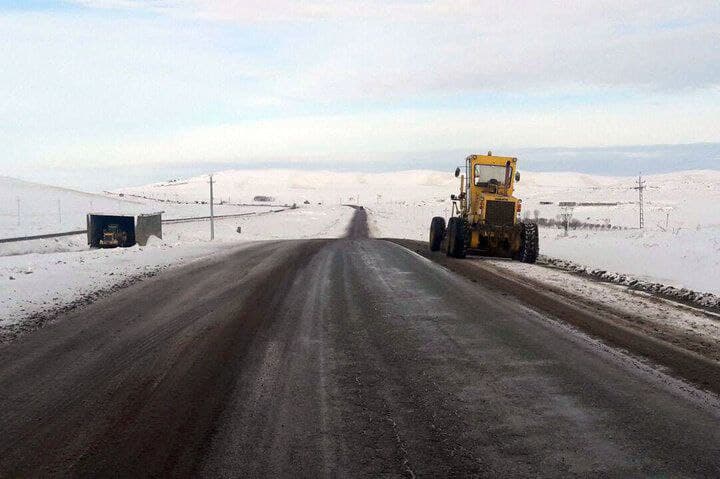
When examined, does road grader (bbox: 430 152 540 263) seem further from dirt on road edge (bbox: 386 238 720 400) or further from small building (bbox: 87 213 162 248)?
small building (bbox: 87 213 162 248)

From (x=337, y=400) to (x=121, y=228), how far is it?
93.4 feet

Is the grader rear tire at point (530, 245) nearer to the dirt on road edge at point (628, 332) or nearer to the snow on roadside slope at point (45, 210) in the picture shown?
the dirt on road edge at point (628, 332)

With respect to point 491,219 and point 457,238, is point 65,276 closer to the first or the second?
point 457,238

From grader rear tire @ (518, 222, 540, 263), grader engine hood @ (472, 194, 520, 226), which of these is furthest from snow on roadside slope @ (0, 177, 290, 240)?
grader rear tire @ (518, 222, 540, 263)

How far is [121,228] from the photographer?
1191 inches

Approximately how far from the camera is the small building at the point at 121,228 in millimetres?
29688

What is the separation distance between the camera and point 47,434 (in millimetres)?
4285

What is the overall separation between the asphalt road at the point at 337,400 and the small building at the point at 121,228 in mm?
22941

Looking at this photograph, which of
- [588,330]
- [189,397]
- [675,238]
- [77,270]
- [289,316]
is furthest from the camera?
[675,238]

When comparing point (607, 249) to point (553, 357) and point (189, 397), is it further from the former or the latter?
Answer: point (189, 397)

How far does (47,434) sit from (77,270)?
31.7 ft

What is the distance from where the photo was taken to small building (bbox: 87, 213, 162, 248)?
29.7 m

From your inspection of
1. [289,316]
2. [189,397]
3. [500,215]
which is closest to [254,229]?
[500,215]

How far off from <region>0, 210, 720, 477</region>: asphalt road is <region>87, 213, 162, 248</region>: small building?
2294 centimetres
